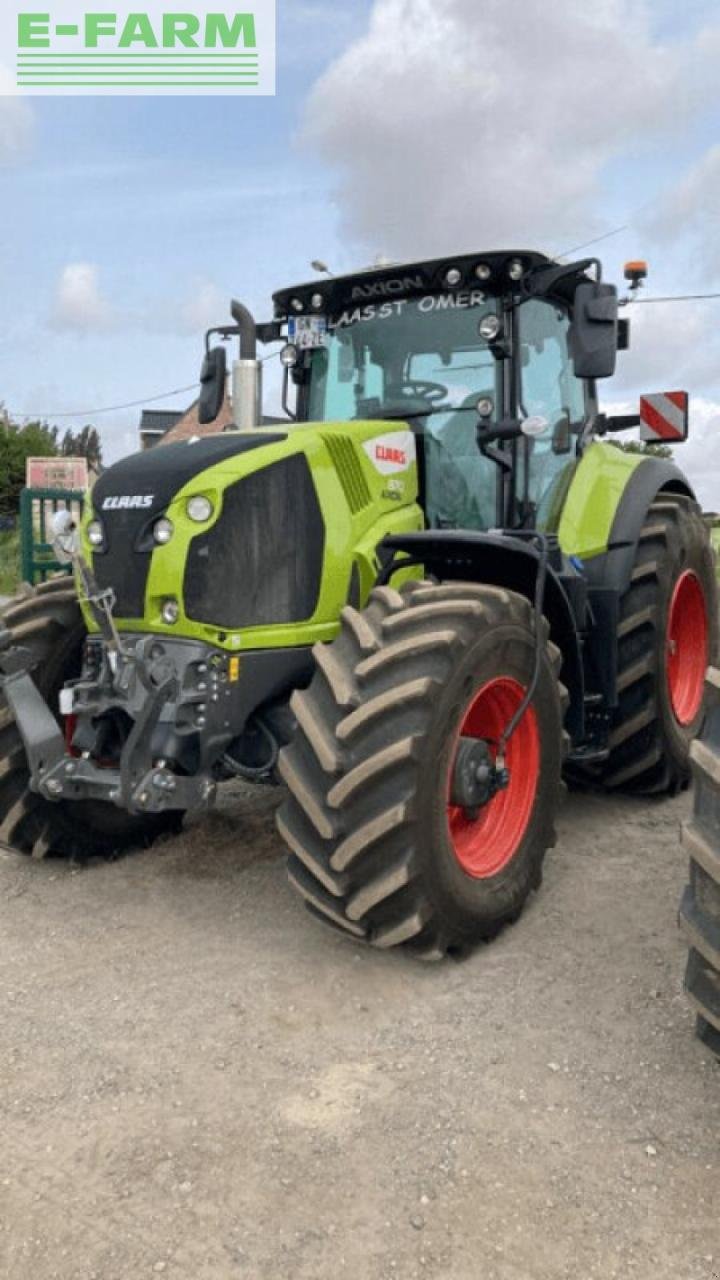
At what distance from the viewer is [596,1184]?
249cm

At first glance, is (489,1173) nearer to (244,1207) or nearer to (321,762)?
(244,1207)

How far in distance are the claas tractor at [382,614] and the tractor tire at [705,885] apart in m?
0.92

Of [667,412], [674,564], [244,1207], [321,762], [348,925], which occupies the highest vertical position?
[667,412]

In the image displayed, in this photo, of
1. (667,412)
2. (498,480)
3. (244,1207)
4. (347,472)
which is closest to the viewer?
(244,1207)

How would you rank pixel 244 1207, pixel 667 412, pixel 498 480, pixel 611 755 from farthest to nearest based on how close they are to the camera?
1. pixel 667 412
2. pixel 611 755
3. pixel 498 480
4. pixel 244 1207

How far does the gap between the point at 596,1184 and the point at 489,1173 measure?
0.24 meters

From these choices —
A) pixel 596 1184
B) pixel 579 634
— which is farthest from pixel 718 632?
pixel 596 1184

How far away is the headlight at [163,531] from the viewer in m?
3.76

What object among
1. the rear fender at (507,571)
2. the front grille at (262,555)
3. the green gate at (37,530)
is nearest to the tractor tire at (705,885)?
the rear fender at (507,571)

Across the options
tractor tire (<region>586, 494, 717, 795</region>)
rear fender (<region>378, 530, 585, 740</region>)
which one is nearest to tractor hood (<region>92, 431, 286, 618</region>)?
rear fender (<region>378, 530, 585, 740</region>)

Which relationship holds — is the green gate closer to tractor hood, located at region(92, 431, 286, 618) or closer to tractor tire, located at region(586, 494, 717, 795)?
tractor tire, located at region(586, 494, 717, 795)

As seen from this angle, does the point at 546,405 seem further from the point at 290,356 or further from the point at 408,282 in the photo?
the point at 290,356

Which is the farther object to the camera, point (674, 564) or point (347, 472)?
point (674, 564)

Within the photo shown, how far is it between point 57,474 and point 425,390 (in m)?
23.2
